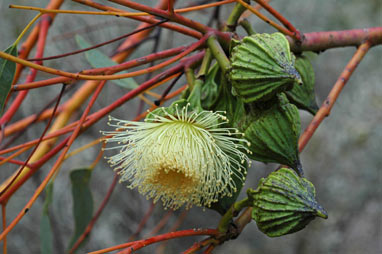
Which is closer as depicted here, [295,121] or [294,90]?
[295,121]

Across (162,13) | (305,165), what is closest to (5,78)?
(162,13)

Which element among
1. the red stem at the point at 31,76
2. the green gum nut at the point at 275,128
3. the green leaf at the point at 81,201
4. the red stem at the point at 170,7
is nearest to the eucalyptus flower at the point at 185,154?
the green gum nut at the point at 275,128

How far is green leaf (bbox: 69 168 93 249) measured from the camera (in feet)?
3.59

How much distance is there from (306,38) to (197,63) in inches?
7.8

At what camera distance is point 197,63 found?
75 centimetres

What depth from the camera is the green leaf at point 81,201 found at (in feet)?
3.59

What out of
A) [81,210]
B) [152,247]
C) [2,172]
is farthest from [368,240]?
[2,172]

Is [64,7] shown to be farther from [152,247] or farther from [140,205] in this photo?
[152,247]

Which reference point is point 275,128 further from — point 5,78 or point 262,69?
point 5,78

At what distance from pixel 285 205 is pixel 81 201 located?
65 cm

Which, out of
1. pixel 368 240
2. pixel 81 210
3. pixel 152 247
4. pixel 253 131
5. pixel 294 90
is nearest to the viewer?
pixel 253 131

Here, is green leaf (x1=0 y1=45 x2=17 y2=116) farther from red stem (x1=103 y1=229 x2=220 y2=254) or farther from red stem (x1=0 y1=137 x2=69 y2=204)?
red stem (x1=103 y1=229 x2=220 y2=254)

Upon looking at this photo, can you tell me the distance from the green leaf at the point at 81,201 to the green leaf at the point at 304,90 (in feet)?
1.80

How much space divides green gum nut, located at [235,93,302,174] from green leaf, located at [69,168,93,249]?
0.56 metres
